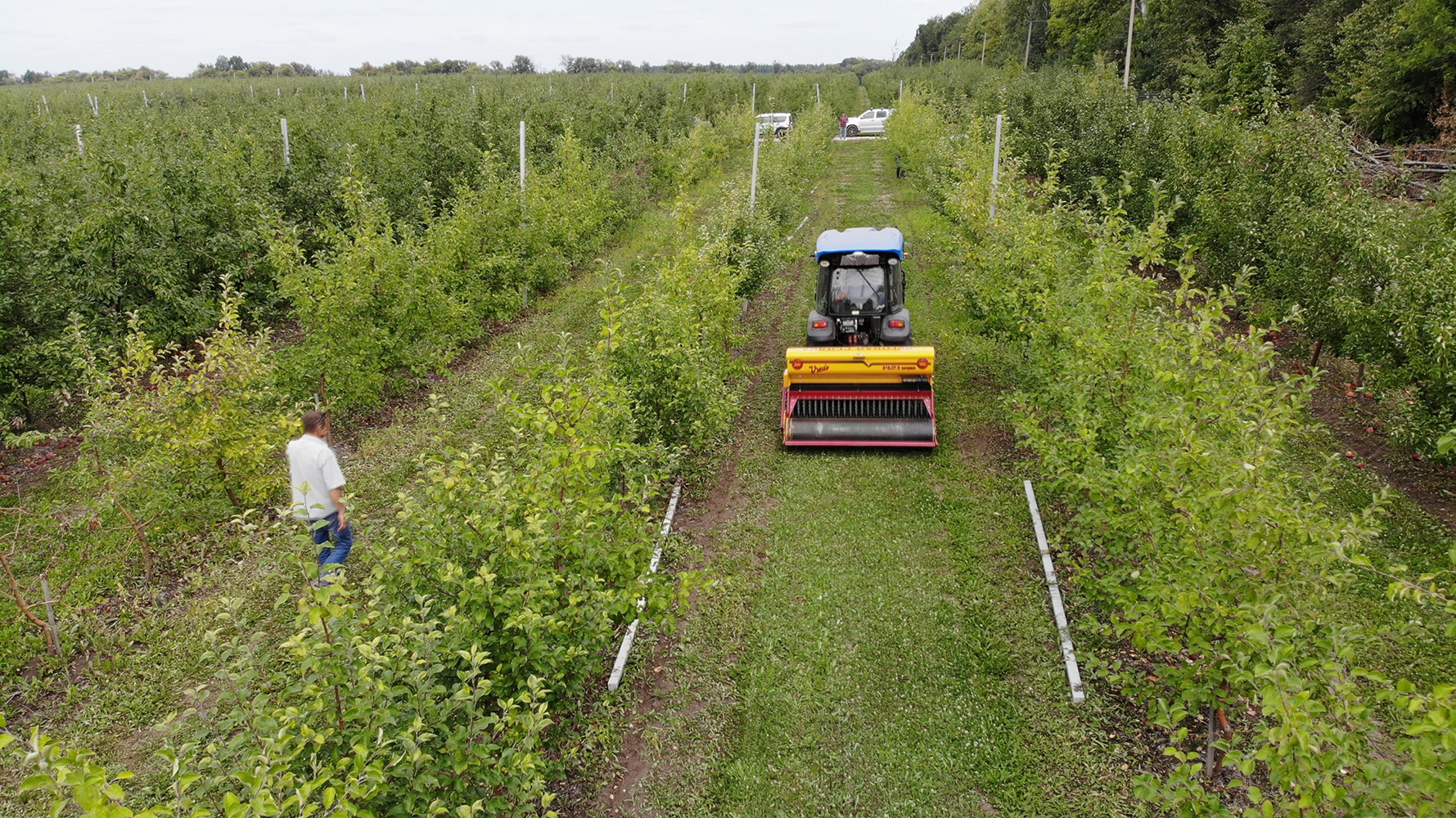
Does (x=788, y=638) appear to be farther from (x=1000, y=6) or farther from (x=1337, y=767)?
(x=1000, y=6)

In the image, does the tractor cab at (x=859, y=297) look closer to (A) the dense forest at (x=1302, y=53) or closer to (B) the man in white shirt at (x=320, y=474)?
(B) the man in white shirt at (x=320, y=474)

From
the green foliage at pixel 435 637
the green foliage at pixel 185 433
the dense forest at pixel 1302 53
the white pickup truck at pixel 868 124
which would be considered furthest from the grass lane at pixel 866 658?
the white pickup truck at pixel 868 124

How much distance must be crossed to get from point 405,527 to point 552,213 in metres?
12.2

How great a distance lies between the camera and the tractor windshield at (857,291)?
36.8ft

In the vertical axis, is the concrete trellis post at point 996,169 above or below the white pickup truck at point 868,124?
below

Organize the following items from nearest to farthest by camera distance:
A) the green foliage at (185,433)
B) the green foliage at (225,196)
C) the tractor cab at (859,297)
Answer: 1. the green foliage at (185,433)
2. the green foliage at (225,196)
3. the tractor cab at (859,297)

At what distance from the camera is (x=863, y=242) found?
36.2 feet

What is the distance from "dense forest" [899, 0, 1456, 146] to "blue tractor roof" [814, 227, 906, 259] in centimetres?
866

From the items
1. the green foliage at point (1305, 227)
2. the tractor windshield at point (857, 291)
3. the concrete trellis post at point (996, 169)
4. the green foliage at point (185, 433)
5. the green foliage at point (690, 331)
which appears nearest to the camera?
the green foliage at point (185, 433)

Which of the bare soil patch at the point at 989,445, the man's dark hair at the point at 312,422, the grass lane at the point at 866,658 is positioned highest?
the man's dark hair at the point at 312,422

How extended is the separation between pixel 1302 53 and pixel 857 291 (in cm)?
2624

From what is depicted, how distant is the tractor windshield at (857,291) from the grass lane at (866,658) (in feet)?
7.17

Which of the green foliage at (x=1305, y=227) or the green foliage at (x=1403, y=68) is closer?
the green foliage at (x=1305, y=227)

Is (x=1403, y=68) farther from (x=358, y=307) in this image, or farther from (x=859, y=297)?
(x=358, y=307)
